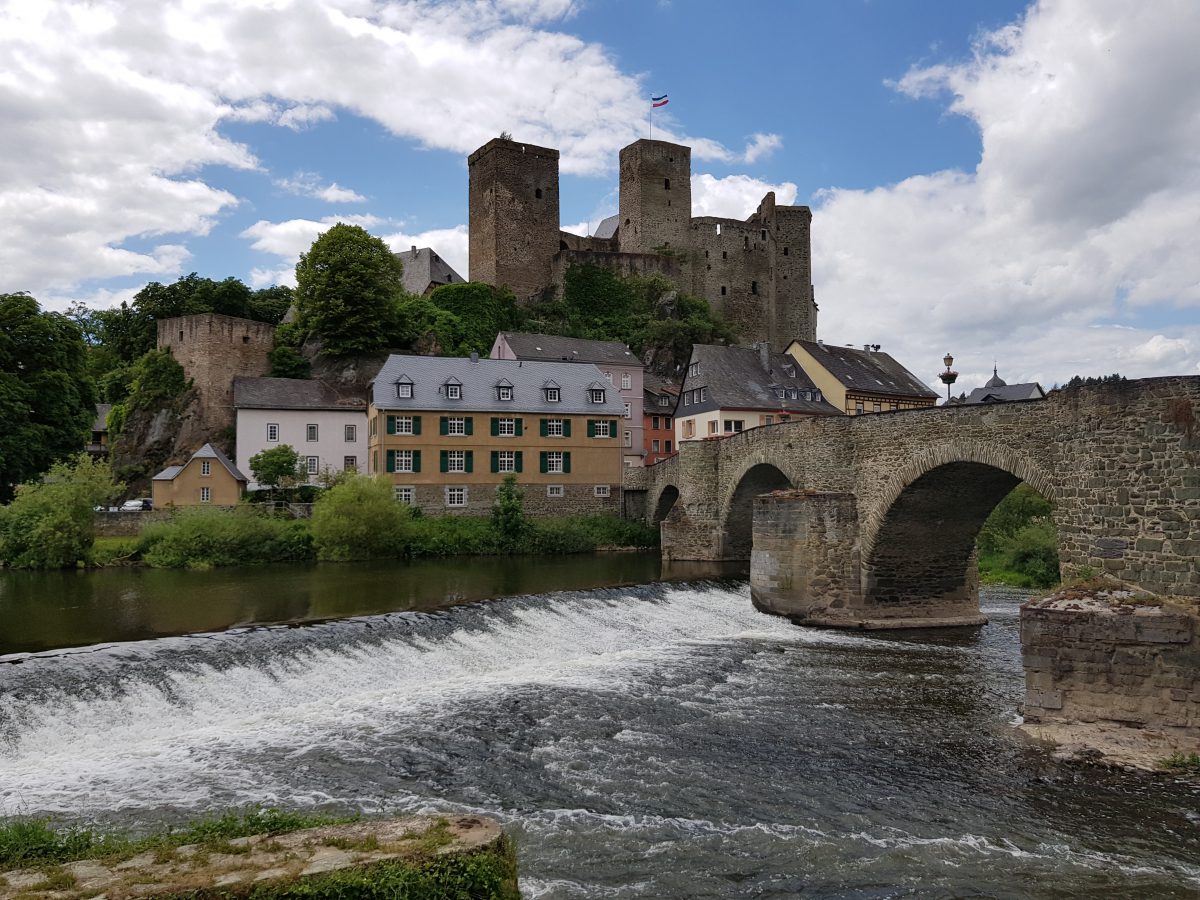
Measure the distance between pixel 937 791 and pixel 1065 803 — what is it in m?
1.29

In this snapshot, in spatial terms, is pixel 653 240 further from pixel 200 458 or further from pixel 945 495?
pixel 945 495

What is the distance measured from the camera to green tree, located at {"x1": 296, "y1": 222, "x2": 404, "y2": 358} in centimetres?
4897

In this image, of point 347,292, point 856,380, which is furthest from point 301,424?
point 856,380

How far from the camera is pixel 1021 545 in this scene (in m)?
28.6

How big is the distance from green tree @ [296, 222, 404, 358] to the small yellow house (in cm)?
1145

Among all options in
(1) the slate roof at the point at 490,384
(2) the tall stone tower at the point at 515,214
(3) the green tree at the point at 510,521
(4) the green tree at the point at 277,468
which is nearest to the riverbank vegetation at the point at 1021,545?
(3) the green tree at the point at 510,521

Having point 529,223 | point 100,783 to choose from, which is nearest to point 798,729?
point 100,783

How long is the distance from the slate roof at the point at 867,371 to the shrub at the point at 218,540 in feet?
97.8

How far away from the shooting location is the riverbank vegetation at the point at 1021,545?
2755 centimetres

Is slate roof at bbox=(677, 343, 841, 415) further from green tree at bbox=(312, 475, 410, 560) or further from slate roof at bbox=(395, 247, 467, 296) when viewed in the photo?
slate roof at bbox=(395, 247, 467, 296)

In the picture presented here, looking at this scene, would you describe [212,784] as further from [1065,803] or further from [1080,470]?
[1080,470]

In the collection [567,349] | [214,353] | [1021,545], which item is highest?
[567,349]

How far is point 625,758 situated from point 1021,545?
22116mm

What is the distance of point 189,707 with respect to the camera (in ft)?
42.1
